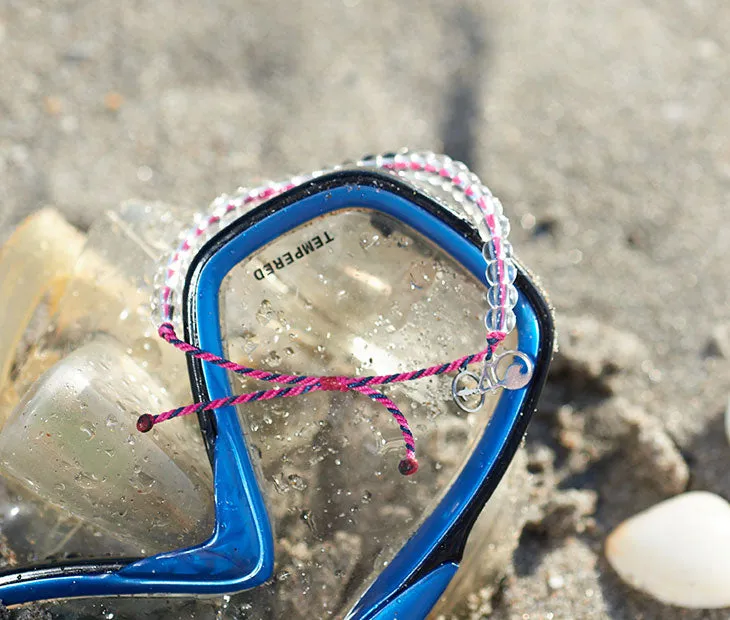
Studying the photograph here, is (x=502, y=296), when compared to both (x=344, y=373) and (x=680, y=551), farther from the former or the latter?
(x=680, y=551)

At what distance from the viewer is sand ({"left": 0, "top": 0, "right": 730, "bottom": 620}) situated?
1745 mm

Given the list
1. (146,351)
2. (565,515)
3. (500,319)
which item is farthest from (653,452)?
(146,351)

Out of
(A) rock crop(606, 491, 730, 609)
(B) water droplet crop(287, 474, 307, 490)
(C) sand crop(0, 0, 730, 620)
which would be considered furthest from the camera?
(C) sand crop(0, 0, 730, 620)

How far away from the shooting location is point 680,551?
143cm

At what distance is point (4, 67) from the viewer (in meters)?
2.06

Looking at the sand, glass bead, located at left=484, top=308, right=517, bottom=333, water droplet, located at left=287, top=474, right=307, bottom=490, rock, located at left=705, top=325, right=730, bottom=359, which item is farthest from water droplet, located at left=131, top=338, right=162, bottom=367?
rock, located at left=705, top=325, right=730, bottom=359

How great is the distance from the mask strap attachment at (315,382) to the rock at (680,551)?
58 centimetres

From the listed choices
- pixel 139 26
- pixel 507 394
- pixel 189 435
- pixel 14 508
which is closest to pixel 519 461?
pixel 507 394

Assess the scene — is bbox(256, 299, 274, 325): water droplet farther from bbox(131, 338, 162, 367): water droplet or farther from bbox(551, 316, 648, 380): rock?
bbox(551, 316, 648, 380): rock

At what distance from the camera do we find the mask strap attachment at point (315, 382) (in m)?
1.10

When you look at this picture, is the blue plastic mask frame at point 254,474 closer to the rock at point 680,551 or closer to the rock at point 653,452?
the rock at point 680,551

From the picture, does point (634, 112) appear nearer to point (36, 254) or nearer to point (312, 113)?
point (312, 113)

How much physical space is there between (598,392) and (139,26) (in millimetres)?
1537

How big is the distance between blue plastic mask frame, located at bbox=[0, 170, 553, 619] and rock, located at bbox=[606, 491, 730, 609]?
1.57 feet
